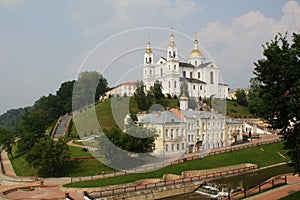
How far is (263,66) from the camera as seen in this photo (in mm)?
16875

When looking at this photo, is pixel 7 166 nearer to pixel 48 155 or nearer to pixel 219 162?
pixel 48 155

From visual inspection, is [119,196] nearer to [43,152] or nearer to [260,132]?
[43,152]

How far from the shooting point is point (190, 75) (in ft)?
303

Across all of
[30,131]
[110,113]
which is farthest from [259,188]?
[110,113]

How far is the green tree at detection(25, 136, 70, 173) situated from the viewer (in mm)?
31836

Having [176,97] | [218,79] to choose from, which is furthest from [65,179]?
[218,79]

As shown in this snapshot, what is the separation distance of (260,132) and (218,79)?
32.9 m

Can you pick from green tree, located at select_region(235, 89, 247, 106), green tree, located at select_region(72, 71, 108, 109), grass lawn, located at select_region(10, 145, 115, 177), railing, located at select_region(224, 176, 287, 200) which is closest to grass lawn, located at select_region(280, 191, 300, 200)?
A: railing, located at select_region(224, 176, 287, 200)

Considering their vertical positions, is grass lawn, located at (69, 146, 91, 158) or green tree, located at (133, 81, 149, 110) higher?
green tree, located at (133, 81, 149, 110)

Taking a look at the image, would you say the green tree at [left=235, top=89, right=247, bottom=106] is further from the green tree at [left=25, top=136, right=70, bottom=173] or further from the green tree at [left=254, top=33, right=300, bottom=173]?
the green tree at [left=254, top=33, right=300, bottom=173]

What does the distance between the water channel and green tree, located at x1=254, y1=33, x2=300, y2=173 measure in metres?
11.3

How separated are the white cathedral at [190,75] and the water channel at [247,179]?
38.1m

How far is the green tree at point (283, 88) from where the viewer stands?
51.5 feet

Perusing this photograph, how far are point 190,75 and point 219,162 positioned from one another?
57968 millimetres
